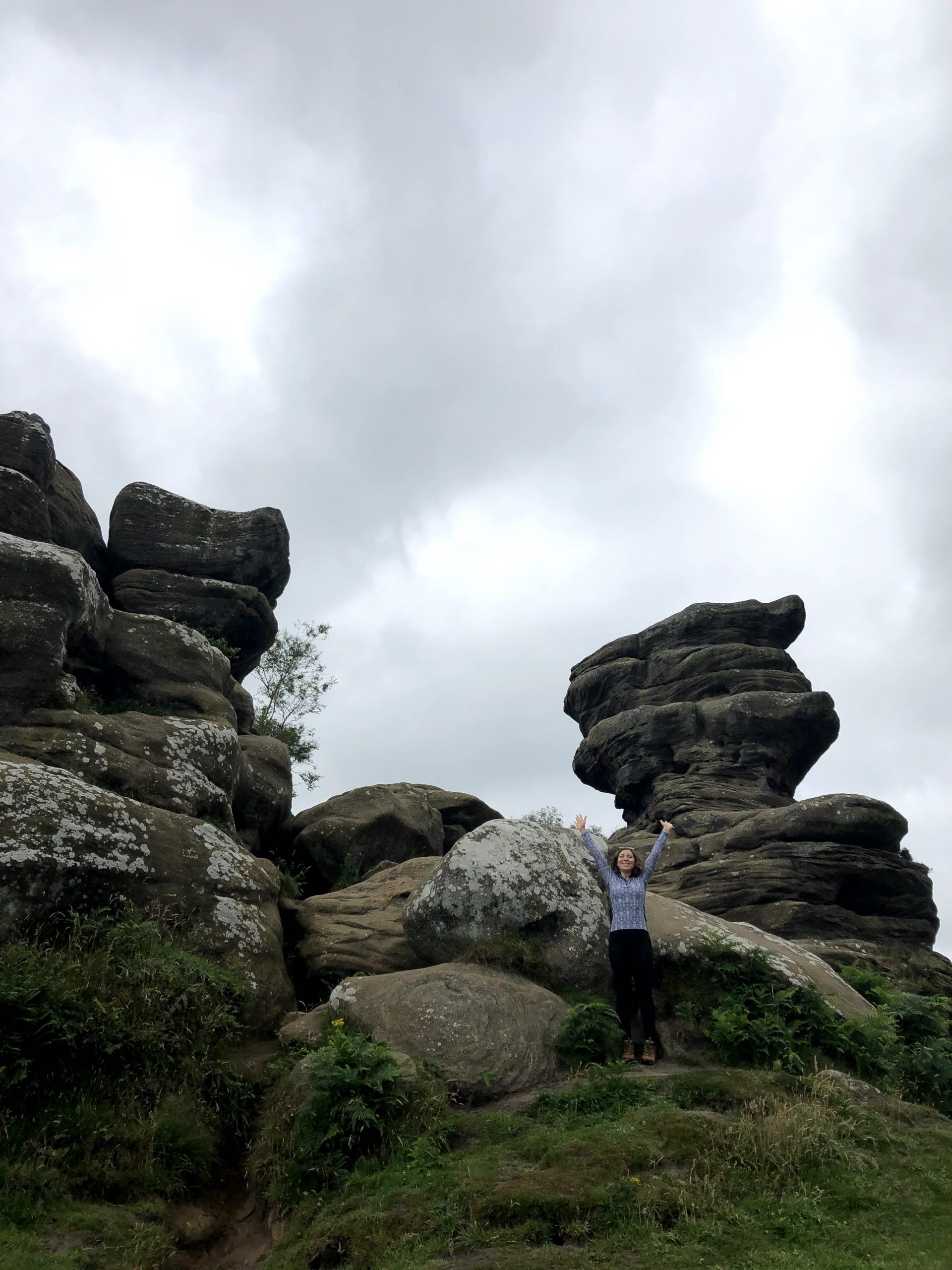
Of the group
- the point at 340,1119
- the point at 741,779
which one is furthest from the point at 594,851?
the point at 741,779

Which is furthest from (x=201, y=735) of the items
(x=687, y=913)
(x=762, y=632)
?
(x=762, y=632)

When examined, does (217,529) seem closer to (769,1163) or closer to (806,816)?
(806,816)

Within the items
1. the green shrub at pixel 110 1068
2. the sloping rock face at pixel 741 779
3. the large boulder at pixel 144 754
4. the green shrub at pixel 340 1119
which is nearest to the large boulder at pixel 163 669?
the large boulder at pixel 144 754

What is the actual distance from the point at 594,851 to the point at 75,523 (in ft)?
75.6

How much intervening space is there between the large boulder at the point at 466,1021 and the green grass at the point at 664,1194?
1.09m

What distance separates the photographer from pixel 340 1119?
38.9ft

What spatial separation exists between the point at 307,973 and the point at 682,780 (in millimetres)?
29137

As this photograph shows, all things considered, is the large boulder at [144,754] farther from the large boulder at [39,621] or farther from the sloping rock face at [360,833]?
the sloping rock face at [360,833]

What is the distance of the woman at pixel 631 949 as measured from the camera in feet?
50.2

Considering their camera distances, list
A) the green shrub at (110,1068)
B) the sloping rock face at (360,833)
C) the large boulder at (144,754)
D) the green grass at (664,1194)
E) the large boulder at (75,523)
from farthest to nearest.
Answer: the large boulder at (75,523), the sloping rock face at (360,833), the large boulder at (144,754), the green shrub at (110,1068), the green grass at (664,1194)

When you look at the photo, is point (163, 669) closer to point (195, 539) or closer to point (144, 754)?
point (144, 754)

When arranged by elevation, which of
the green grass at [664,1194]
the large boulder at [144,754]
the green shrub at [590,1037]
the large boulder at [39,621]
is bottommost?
the green grass at [664,1194]

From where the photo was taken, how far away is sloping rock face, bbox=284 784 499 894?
93.4 ft

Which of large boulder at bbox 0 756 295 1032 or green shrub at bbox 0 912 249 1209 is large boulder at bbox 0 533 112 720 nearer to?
large boulder at bbox 0 756 295 1032
